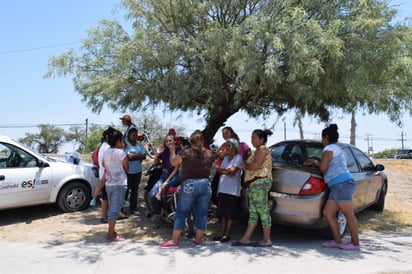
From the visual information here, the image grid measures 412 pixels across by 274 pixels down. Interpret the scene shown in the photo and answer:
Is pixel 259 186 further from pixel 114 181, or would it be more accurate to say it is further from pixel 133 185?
pixel 133 185

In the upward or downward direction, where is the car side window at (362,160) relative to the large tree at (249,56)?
downward

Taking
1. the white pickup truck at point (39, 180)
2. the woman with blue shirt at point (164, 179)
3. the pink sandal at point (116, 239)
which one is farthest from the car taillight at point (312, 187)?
the white pickup truck at point (39, 180)

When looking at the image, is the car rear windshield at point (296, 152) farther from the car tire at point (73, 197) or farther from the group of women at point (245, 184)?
the car tire at point (73, 197)

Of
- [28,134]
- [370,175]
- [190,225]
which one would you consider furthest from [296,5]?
[28,134]

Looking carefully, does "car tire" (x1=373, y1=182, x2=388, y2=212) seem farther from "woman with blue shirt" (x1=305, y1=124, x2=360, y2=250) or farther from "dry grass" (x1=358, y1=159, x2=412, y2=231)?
"woman with blue shirt" (x1=305, y1=124, x2=360, y2=250)

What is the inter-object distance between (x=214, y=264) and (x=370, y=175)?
4041mm

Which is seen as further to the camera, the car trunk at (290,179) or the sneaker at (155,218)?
the sneaker at (155,218)

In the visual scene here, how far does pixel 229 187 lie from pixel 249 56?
2.06m

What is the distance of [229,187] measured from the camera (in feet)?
18.8

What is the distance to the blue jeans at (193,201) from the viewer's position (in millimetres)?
5418

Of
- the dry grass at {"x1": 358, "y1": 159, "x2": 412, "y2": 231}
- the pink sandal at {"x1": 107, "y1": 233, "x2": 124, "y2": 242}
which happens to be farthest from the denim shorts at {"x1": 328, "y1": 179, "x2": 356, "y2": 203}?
the pink sandal at {"x1": 107, "y1": 233, "x2": 124, "y2": 242}

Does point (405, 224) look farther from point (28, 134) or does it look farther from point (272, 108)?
point (28, 134)

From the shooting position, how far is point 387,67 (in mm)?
5953

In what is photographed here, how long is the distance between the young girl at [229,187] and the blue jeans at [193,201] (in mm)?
348
